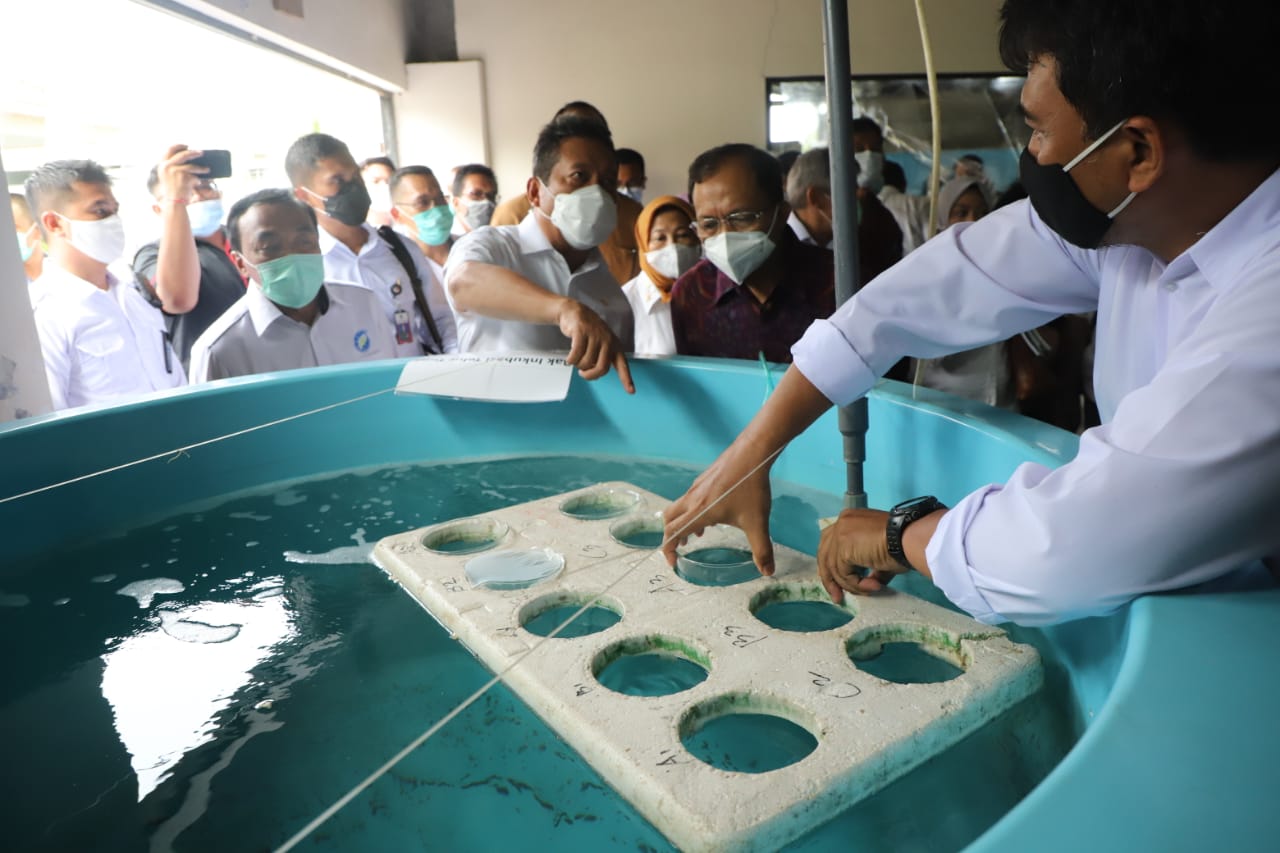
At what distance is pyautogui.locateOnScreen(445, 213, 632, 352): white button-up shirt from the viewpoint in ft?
5.53

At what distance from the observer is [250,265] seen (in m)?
2.01

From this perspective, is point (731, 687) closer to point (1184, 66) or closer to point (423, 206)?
point (1184, 66)

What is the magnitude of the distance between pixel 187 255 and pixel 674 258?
1466 millimetres

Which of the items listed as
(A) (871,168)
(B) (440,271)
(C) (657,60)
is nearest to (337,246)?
(B) (440,271)

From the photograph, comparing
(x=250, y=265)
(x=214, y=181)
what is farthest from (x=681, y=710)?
(x=214, y=181)

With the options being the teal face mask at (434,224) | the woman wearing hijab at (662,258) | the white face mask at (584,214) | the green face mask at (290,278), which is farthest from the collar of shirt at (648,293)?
the teal face mask at (434,224)

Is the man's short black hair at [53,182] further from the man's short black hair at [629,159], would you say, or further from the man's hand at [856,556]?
the man's short black hair at [629,159]

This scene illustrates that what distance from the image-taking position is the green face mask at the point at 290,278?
2.01 meters

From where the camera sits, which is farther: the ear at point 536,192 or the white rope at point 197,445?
the ear at point 536,192

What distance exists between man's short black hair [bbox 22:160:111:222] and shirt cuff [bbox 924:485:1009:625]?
2545 mm

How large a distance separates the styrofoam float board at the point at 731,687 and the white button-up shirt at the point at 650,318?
1448mm

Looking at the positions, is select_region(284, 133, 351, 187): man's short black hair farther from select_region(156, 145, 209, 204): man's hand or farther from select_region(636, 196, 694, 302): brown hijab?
select_region(636, 196, 694, 302): brown hijab

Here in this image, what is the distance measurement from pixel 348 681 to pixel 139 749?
0.53ft

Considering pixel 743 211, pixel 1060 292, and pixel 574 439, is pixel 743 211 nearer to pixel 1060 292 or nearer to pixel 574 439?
pixel 574 439
